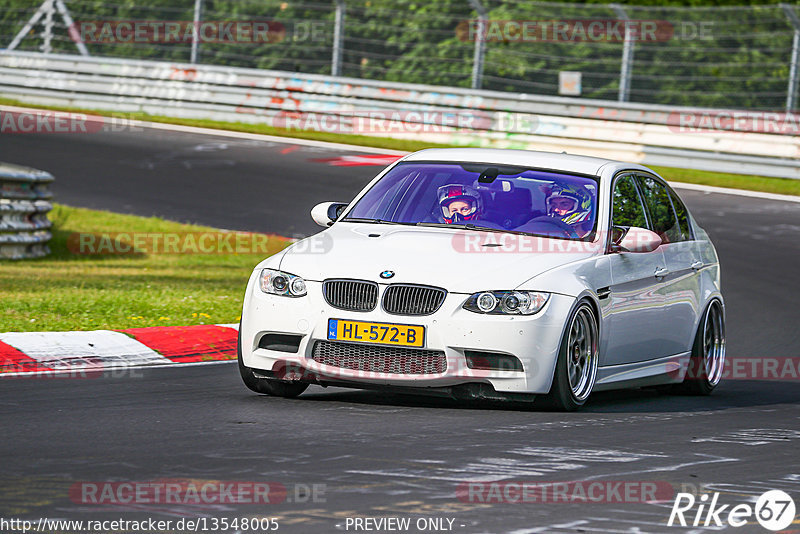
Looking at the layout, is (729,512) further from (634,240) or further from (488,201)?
(488,201)

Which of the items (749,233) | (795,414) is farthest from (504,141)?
(795,414)

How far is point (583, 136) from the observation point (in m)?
23.3

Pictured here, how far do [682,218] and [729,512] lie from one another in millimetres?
4834

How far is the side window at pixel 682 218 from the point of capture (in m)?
10.3

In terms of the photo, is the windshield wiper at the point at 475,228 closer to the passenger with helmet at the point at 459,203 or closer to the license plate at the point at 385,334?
the passenger with helmet at the point at 459,203

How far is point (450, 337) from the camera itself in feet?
25.7

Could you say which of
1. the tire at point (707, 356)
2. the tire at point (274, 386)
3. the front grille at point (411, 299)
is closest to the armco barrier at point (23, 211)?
the tire at point (274, 386)

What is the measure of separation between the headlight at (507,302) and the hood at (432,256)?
0.04 m

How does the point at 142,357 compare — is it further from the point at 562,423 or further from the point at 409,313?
the point at 562,423

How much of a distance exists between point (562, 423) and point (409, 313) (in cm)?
99

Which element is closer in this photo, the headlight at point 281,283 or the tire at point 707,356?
the headlight at point 281,283

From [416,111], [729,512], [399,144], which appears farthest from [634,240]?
[416,111]

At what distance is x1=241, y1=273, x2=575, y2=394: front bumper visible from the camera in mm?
7859

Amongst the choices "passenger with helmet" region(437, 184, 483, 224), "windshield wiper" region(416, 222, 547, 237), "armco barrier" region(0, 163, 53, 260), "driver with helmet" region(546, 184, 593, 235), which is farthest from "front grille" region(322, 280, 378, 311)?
"armco barrier" region(0, 163, 53, 260)
